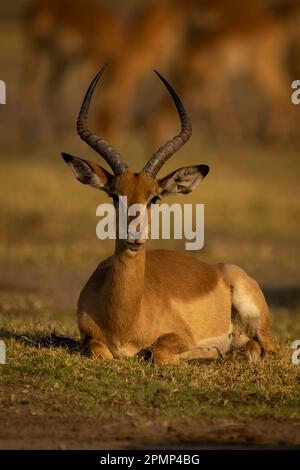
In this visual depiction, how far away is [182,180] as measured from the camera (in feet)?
28.2

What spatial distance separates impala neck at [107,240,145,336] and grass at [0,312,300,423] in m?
0.27

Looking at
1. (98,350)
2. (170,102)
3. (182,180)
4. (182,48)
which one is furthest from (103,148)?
(182,48)

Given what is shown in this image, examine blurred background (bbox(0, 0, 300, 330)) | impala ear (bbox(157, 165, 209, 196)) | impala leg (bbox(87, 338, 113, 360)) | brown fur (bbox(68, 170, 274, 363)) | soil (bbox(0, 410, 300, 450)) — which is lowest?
soil (bbox(0, 410, 300, 450))

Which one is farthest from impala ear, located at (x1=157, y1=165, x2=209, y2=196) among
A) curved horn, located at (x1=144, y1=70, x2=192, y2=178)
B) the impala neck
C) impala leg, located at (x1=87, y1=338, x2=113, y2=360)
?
impala leg, located at (x1=87, y1=338, x2=113, y2=360)

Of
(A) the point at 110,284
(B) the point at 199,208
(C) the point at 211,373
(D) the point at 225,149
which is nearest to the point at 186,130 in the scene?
(A) the point at 110,284

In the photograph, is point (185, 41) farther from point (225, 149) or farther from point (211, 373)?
point (211, 373)

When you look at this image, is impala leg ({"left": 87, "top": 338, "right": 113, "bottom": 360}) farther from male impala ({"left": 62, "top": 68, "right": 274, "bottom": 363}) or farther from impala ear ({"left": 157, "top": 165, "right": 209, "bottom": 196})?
impala ear ({"left": 157, "top": 165, "right": 209, "bottom": 196})

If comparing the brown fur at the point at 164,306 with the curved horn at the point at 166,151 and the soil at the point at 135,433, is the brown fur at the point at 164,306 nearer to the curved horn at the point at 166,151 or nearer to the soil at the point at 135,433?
the curved horn at the point at 166,151

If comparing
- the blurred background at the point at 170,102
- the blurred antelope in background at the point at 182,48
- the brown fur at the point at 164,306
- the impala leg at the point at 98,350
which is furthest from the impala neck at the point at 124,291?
the blurred antelope in background at the point at 182,48

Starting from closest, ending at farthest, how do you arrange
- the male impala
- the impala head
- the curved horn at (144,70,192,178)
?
1. the impala head
2. the male impala
3. the curved horn at (144,70,192,178)

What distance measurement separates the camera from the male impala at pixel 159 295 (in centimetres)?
805

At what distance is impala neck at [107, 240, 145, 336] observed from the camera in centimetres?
803

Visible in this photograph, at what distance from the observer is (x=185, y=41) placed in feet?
101

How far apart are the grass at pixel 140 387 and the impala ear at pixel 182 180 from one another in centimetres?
119
